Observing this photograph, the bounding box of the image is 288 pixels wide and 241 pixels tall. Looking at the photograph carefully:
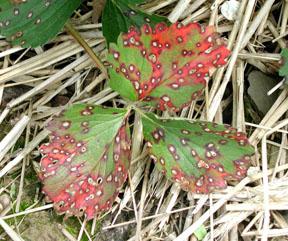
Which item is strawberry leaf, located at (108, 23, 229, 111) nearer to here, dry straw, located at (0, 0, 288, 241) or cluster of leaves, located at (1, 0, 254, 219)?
cluster of leaves, located at (1, 0, 254, 219)

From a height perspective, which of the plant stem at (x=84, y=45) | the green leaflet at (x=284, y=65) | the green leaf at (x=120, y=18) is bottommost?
the green leaflet at (x=284, y=65)

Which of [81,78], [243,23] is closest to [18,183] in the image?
[81,78]

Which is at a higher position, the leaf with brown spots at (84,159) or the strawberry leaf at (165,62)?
the strawberry leaf at (165,62)

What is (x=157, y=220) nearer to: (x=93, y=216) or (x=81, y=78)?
(x=93, y=216)

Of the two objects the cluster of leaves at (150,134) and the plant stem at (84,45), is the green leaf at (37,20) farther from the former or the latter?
the cluster of leaves at (150,134)

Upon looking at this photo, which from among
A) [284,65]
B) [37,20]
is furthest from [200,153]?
[37,20]

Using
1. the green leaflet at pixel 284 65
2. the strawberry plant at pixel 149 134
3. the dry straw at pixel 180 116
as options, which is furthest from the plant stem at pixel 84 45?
the green leaflet at pixel 284 65

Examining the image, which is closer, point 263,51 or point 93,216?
point 93,216
